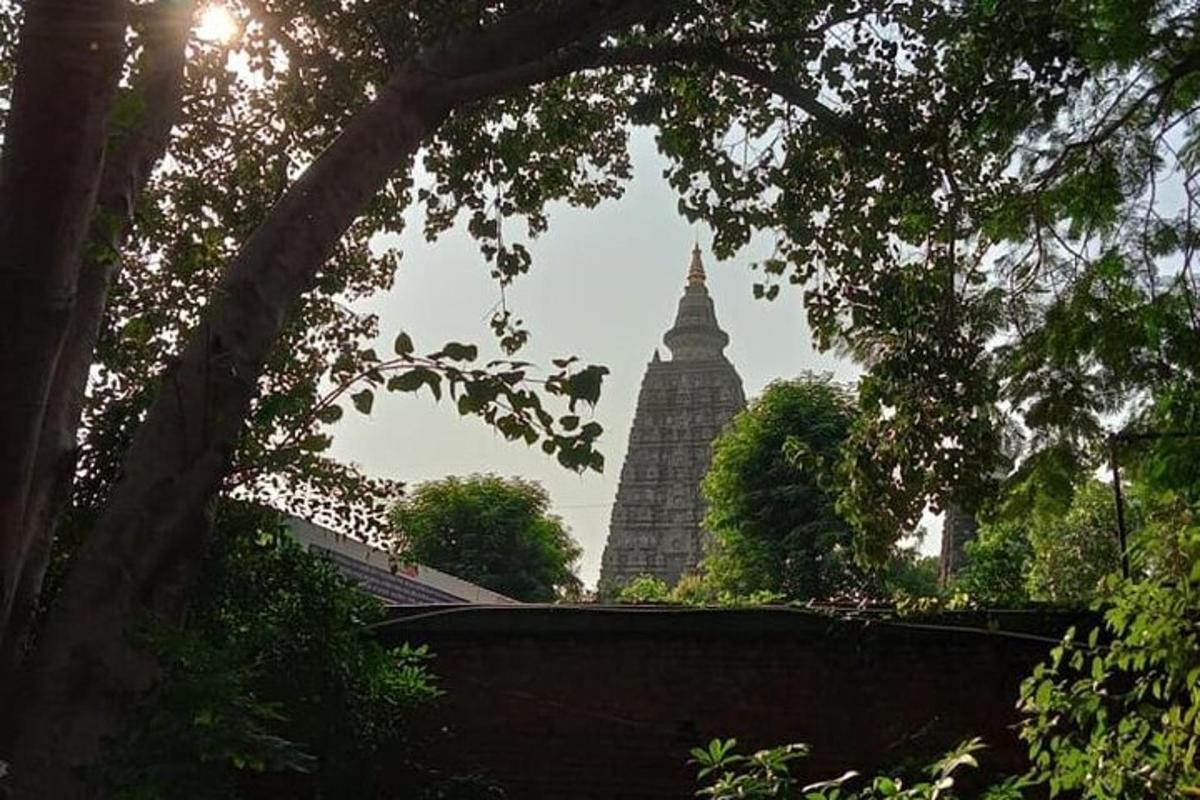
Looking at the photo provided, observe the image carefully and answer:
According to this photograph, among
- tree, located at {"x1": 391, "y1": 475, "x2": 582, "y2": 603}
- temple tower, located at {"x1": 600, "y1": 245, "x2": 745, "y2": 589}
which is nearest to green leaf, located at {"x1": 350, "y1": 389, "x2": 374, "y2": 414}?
tree, located at {"x1": 391, "y1": 475, "x2": 582, "y2": 603}

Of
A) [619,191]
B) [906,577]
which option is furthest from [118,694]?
[906,577]

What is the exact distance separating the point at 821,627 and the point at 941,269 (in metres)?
1.94

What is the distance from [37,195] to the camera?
172cm

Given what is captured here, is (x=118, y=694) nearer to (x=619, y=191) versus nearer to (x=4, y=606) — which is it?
(x=4, y=606)

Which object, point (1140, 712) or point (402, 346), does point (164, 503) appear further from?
point (1140, 712)

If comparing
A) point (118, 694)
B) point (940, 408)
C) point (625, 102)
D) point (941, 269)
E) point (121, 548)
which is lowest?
point (118, 694)

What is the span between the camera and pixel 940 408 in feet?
18.6

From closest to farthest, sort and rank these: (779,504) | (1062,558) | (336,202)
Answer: (336,202) < (1062,558) < (779,504)

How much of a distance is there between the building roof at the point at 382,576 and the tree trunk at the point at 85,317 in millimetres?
4223

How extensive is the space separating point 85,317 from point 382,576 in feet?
24.6

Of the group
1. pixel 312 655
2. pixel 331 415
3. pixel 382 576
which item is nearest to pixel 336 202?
pixel 331 415

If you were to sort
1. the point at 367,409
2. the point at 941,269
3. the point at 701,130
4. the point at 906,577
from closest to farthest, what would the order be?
the point at 367,409 < the point at 941,269 < the point at 701,130 < the point at 906,577

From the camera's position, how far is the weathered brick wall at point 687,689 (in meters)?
5.37

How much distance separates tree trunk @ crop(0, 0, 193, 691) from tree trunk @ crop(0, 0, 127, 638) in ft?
2.94
